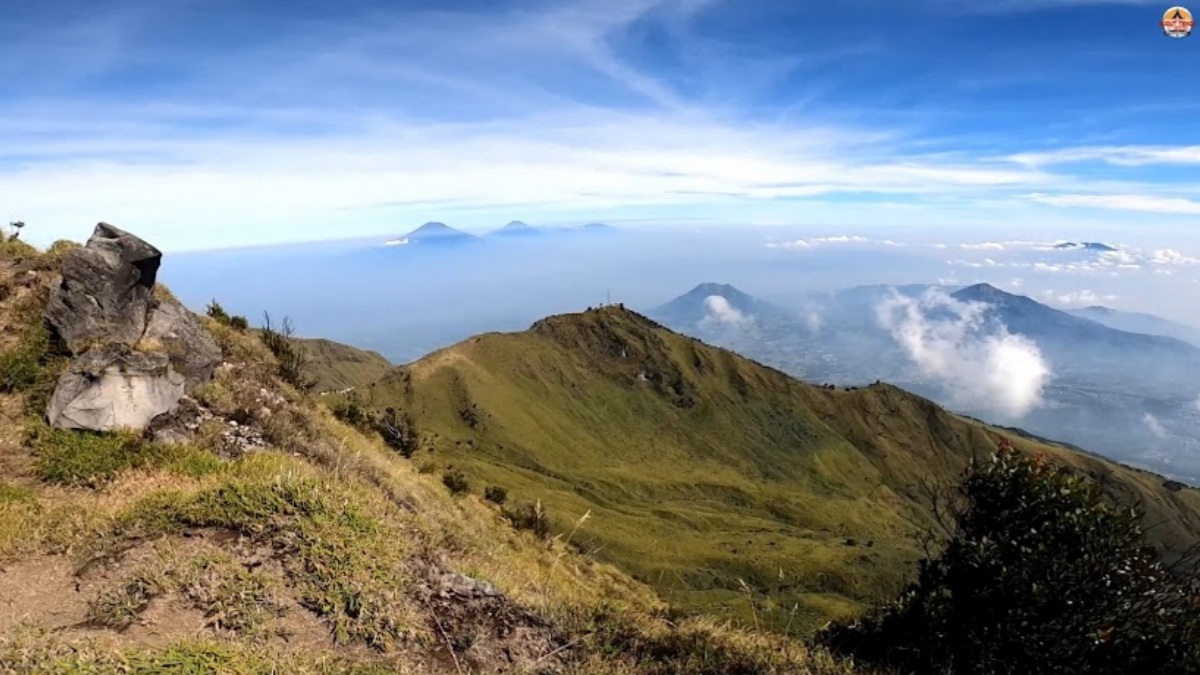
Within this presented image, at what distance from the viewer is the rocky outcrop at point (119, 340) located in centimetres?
1538

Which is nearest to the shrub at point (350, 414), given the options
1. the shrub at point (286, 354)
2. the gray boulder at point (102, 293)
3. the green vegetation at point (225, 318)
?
the shrub at point (286, 354)

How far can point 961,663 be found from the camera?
12.6 m

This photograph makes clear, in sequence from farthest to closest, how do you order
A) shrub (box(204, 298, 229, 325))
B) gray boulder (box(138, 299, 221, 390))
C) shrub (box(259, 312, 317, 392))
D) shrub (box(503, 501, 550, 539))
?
shrub (box(503, 501, 550, 539)) < shrub (box(204, 298, 229, 325)) < shrub (box(259, 312, 317, 392)) < gray boulder (box(138, 299, 221, 390))

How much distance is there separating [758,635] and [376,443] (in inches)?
906

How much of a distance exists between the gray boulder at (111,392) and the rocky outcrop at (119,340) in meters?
0.02

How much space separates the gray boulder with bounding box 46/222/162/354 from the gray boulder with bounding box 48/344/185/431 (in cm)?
163

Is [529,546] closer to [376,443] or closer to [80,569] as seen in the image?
[376,443]

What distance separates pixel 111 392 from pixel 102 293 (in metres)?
4.26

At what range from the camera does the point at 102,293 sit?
1820cm

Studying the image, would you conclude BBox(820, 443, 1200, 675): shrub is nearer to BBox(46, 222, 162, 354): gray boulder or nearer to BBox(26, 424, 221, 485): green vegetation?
BBox(26, 424, 221, 485): green vegetation

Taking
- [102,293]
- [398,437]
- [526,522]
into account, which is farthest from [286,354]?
[526,522]

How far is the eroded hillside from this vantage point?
739 cm

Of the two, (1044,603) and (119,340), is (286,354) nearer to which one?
(119,340)

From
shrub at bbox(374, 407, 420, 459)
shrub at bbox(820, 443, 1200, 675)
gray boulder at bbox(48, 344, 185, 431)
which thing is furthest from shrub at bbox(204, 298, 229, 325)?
shrub at bbox(820, 443, 1200, 675)
